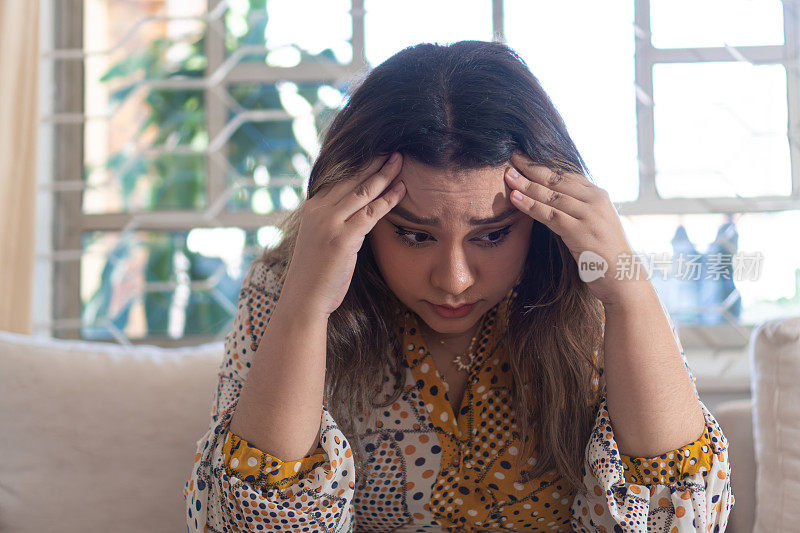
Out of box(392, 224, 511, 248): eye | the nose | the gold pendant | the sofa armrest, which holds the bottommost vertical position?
the sofa armrest

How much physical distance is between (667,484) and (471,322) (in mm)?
309

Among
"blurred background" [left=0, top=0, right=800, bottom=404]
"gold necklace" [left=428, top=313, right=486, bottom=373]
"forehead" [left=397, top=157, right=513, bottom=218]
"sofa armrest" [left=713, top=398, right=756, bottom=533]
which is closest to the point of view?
"forehead" [left=397, top=157, right=513, bottom=218]

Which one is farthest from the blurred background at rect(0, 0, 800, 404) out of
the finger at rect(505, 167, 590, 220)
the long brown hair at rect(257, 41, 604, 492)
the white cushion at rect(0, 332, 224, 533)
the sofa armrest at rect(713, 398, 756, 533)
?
the finger at rect(505, 167, 590, 220)

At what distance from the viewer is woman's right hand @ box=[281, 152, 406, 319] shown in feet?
2.73

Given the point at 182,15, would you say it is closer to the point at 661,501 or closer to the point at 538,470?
the point at 538,470

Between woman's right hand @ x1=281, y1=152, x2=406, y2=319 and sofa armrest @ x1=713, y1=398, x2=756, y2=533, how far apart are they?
765mm

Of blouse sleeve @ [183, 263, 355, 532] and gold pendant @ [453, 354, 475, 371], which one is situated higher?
gold pendant @ [453, 354, 475, 371]

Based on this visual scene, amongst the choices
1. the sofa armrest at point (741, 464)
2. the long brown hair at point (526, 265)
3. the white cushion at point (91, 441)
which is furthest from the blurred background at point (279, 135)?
the long brown hair at point (526, 265)

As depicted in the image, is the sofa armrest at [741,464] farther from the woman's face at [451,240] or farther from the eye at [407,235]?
the eye at [407,235]

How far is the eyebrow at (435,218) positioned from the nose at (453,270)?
0.11 ft

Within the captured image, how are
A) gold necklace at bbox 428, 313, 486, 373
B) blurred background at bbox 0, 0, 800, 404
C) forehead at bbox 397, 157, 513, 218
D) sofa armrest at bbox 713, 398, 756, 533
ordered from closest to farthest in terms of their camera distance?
1. forehead at bbox 397, 157, 513, 218
2. gold necklace at bbox 428, 313, 486, 373
3. sofa armrest at bbox 713, 398, 756, 533
4. blurred background at bbox 0, 0, 800, 404

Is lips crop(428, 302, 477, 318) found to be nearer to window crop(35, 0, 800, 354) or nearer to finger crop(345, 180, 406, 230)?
finger crop(345, 180, 406, 230)

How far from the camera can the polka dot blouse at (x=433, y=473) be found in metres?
0.83

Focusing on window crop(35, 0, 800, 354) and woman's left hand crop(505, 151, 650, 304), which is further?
window crop(35, 0, 800, 354)
